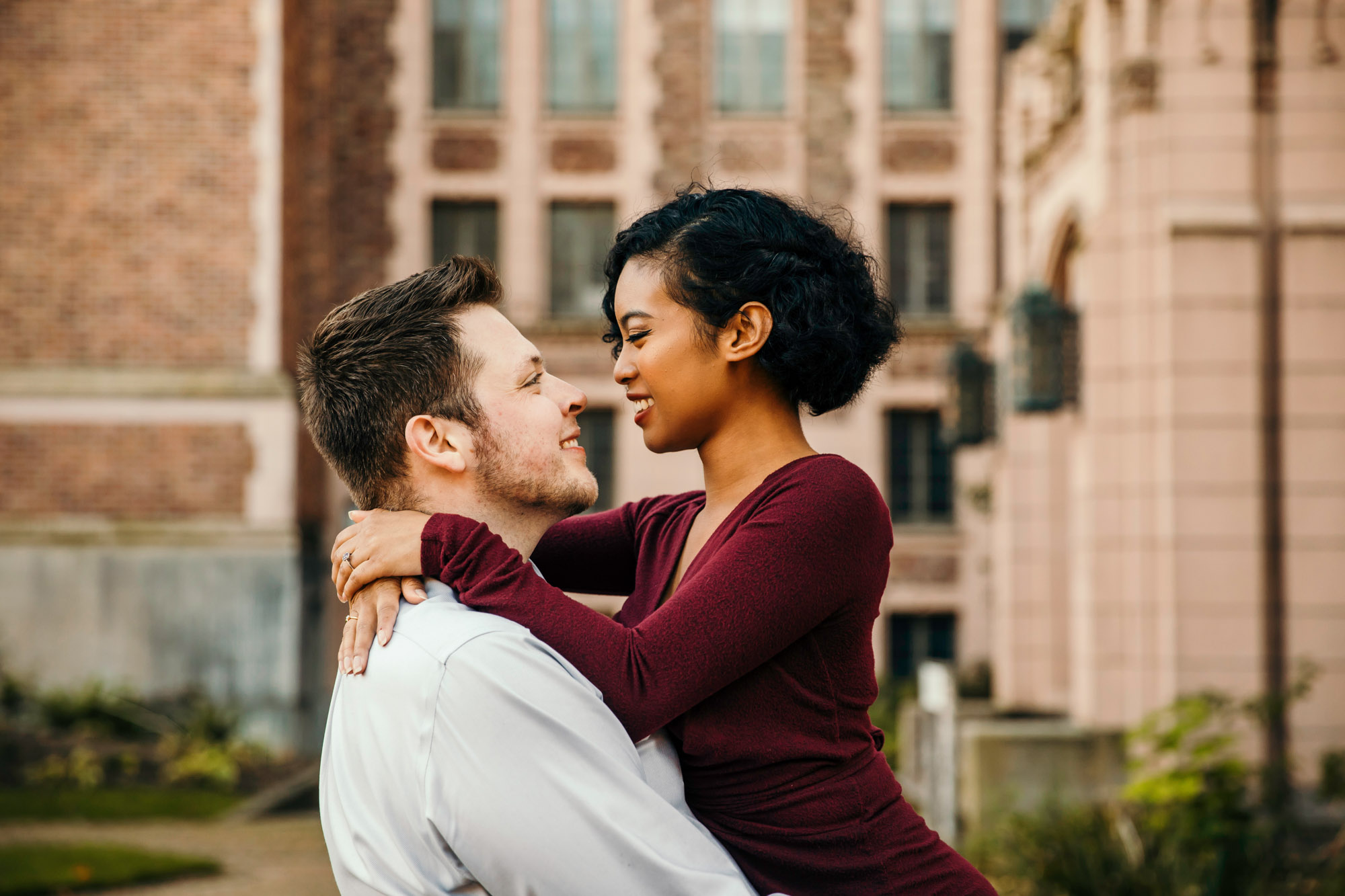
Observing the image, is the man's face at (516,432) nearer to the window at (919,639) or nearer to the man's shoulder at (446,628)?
the man's shoulder at (446,628)

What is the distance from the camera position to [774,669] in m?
2.20

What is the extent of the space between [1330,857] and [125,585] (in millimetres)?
14367

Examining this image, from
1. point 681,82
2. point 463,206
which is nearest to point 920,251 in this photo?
point 681,82

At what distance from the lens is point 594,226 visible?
70.8ft

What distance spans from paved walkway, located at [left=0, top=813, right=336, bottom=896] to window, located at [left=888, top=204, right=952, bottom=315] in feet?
41.0

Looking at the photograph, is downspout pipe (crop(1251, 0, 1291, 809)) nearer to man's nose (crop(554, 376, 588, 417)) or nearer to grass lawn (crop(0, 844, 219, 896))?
man's nose (crop(554, 376, 588, 417))

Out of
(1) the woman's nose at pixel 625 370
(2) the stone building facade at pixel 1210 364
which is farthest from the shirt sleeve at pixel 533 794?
(2) the stone building facade at pixel 1210 364

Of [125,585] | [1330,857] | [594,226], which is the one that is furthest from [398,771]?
[594,226]

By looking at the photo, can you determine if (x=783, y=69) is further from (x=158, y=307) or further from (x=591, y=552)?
(x=591, y=552)

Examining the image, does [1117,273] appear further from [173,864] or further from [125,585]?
[125,585]

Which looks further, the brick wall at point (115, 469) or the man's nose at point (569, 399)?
the brick wall at point (115, 469)

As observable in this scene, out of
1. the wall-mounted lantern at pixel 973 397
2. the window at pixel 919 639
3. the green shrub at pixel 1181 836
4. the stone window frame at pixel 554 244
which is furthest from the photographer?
the stone window frame at pixel 554 244

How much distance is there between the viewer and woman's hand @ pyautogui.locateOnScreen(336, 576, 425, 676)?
6.88 ft

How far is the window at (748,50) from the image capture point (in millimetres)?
21516
